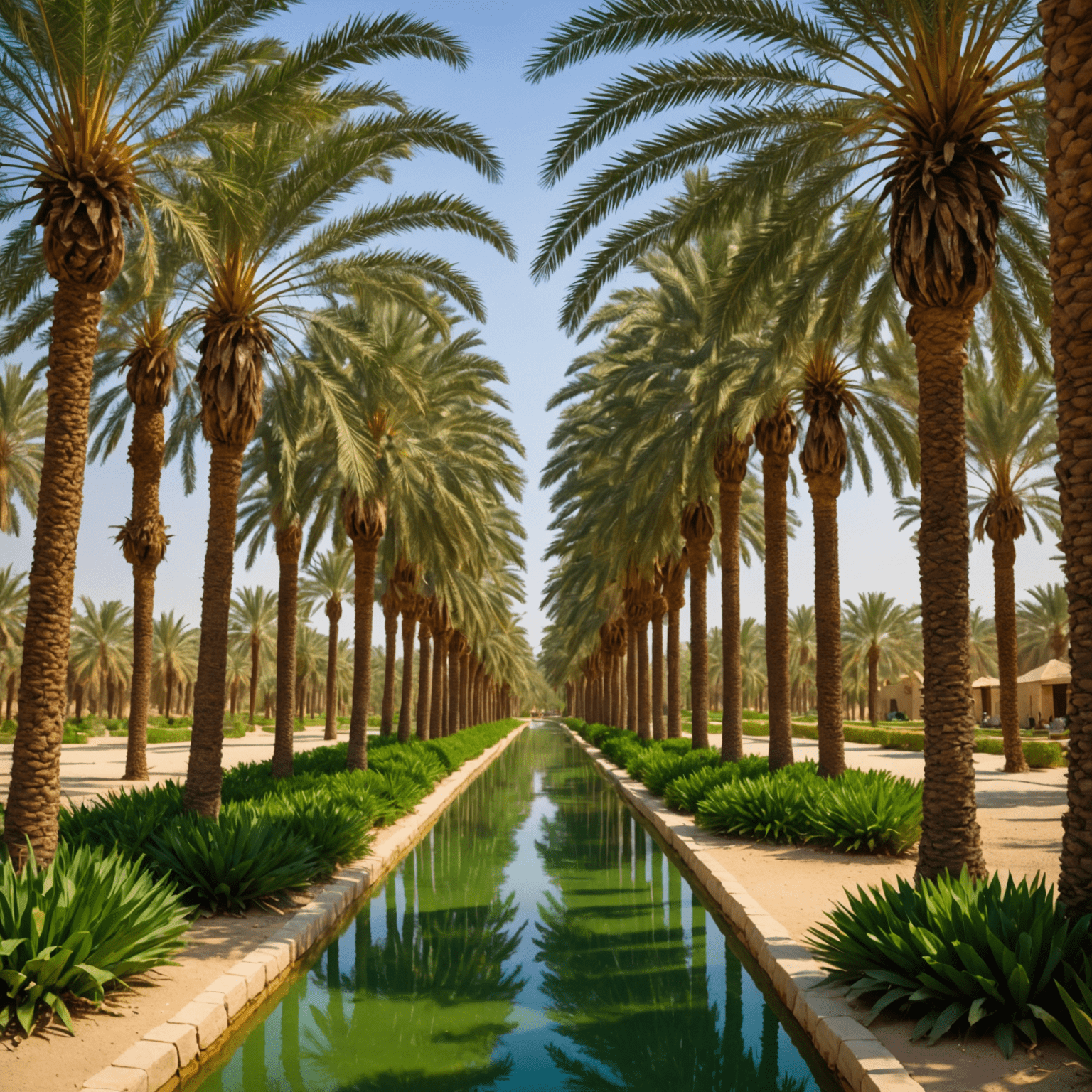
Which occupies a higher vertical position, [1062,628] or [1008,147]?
[1008,147]

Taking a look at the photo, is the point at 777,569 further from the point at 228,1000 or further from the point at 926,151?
the point at 228,1000

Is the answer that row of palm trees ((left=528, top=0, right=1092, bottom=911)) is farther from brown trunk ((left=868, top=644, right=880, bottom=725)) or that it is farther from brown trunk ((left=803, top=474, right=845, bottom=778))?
brown trunk ((left=868, top=644, right=880, bottom=725))

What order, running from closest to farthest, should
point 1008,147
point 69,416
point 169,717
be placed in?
point 69,416 < point 1008,147 < point 169,717

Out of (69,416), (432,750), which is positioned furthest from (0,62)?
(432,750)

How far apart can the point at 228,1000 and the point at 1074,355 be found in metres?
7.50

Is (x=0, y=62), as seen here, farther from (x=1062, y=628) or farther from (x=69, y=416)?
(x=1062, y=628)

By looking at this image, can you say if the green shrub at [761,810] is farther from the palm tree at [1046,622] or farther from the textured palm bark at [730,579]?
the palm tree at [1046,622]

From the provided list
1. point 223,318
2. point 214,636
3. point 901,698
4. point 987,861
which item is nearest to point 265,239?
point 223,318

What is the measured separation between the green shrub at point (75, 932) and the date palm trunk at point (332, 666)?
27.2m

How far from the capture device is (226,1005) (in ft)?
20.6

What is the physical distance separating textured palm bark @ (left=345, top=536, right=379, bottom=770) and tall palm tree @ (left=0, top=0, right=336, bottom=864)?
9.27m

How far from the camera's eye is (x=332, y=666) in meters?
37.1

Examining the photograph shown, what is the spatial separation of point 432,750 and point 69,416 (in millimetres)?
17623

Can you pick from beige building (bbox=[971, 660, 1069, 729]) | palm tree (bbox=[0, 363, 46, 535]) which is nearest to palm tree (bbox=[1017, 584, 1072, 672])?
beige building (bbox=[971, 660, 1069, 729])
